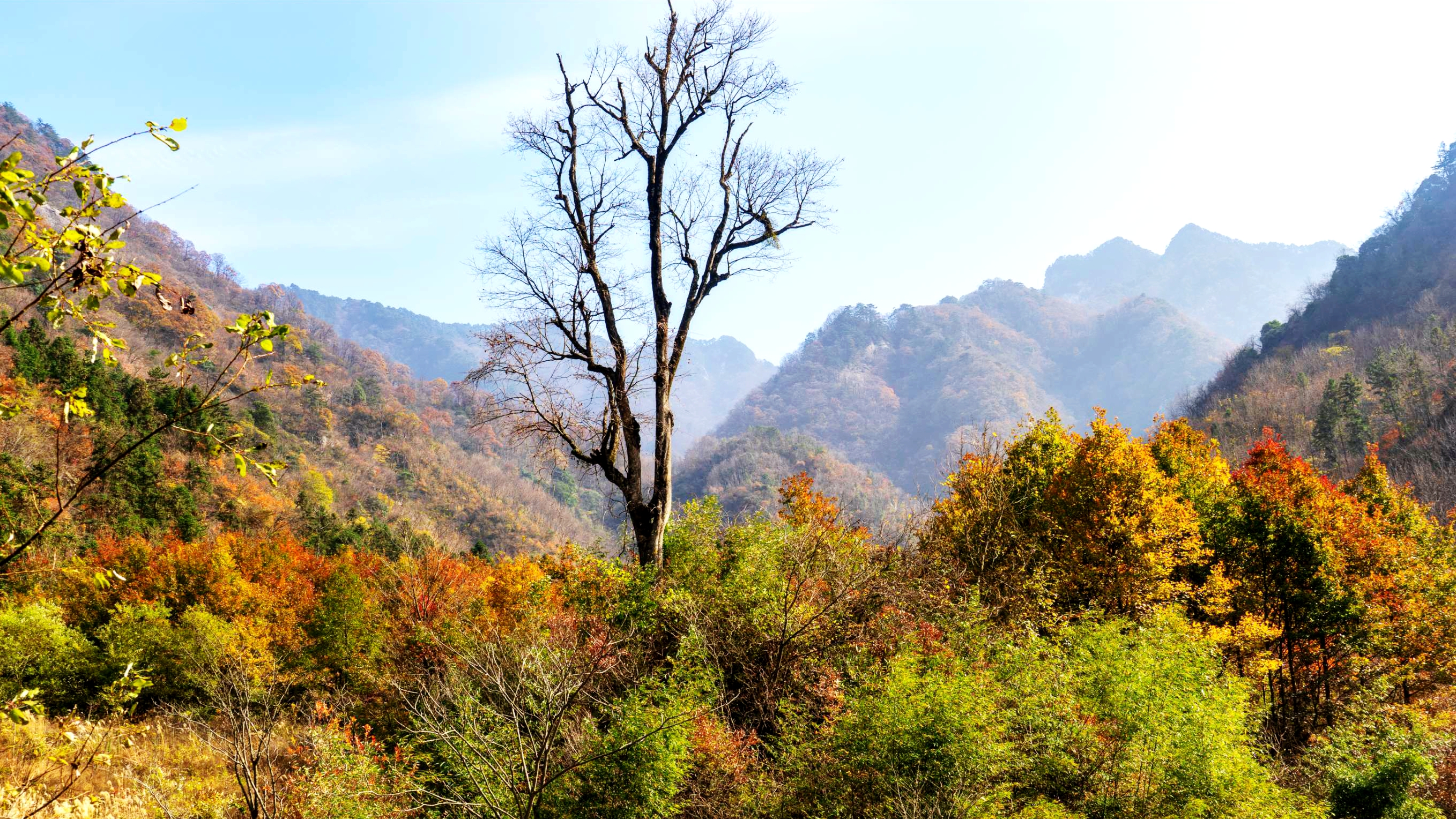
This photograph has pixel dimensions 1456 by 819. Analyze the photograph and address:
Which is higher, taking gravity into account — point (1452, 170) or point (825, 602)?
point (1452, 170)

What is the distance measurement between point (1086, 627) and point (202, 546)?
76.4ft

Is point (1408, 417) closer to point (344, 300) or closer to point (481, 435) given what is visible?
point (481, 435)

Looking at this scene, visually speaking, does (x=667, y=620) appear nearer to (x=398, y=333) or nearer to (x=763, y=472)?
(x=763, y=472)

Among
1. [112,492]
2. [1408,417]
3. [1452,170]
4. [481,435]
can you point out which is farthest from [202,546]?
[1452,170]

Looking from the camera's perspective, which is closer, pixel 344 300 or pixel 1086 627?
pixel 1086 627

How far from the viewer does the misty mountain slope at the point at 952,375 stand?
Answer: 128m

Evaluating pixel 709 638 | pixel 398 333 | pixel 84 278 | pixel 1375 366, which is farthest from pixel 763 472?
pixel 398 333

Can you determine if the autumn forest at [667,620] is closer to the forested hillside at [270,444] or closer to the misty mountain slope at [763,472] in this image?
the forested hillside at [270,444]

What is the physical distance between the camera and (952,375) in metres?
138

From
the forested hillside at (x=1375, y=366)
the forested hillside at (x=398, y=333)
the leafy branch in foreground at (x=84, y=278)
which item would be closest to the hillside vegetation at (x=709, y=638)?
the leafy branch in foreground at (x=84, y=278)

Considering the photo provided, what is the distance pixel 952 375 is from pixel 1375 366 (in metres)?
94.6

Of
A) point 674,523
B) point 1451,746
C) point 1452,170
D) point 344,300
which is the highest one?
point 344,300

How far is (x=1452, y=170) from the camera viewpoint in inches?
2635

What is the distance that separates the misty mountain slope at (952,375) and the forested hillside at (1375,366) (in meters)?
46.7
